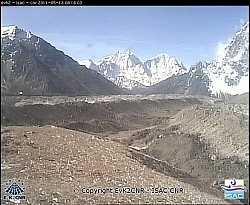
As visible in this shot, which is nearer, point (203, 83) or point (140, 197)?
point (140, 197)

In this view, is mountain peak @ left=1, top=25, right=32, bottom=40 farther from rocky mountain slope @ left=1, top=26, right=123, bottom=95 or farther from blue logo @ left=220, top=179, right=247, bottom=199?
blue logo @ left=220, top=179, right=247, bottom=199

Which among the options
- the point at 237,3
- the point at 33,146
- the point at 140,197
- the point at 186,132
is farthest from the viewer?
the point at 186,132

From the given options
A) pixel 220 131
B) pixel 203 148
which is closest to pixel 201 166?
pixel 203 148

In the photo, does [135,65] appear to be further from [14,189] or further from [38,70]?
[14,189]

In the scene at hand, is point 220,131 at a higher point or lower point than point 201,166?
higher

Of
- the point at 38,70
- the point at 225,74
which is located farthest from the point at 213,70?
the point at 38,70

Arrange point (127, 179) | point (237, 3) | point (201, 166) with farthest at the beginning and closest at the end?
1. point (201, 166)
2. point (127, 179)
3. point (237, 3)

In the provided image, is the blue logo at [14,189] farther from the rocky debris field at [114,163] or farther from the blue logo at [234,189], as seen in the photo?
the blue logo at [234,189]

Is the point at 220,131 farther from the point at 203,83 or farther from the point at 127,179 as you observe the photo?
the point at 127,179
